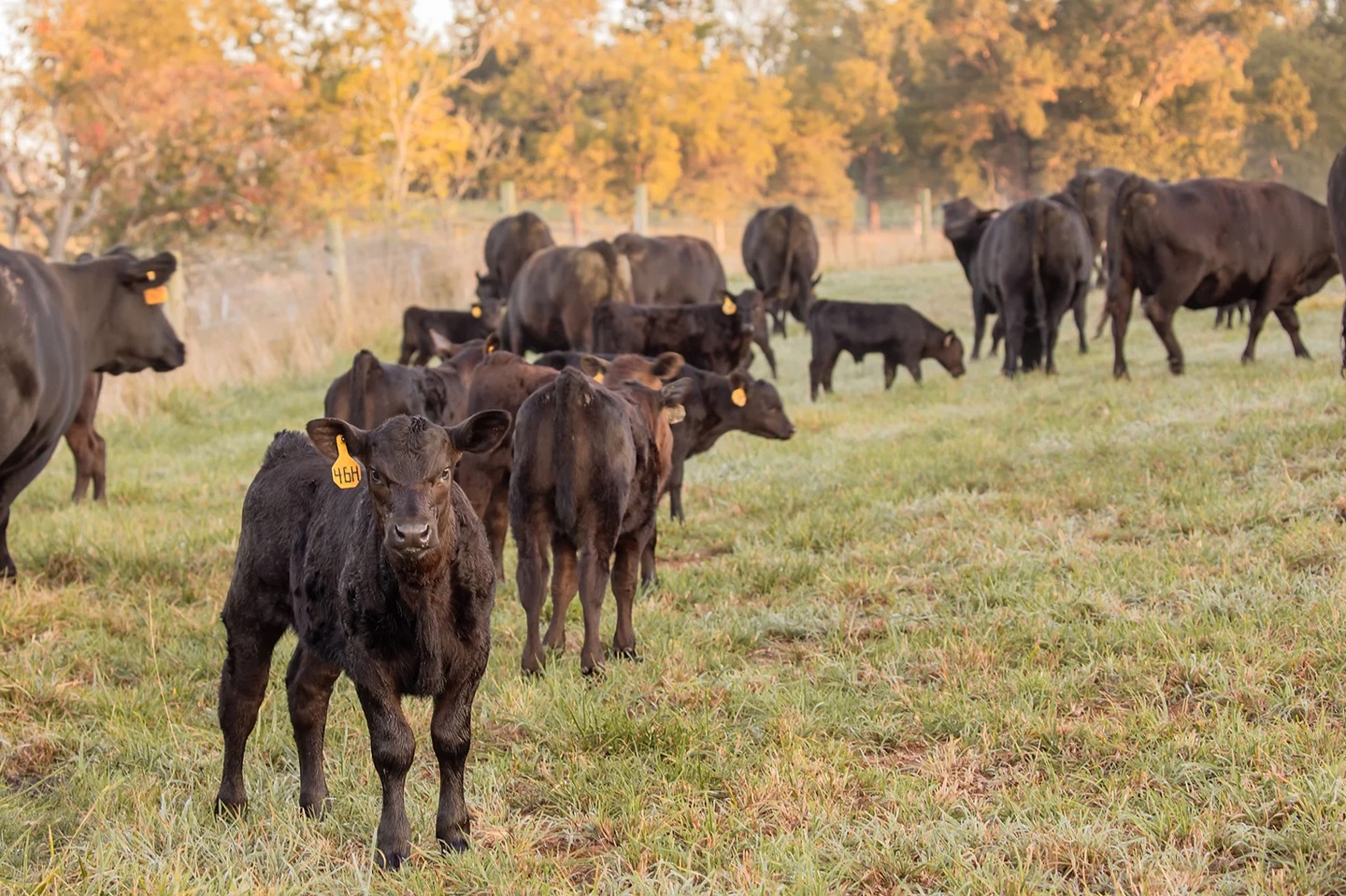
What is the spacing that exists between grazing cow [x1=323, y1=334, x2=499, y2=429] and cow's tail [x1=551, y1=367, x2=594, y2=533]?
1310 mm

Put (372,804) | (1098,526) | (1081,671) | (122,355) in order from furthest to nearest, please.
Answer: (122,355), (1098,526), (1081,671), (372,804)

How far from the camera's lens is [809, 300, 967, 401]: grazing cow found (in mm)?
13050

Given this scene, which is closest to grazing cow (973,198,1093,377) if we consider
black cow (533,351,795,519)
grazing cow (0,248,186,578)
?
black cow (533,351,795,519)

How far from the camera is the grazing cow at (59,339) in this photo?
627cm

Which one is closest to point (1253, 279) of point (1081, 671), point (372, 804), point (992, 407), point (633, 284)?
point (992, 407)

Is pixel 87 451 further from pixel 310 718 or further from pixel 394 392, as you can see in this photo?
pixel 310 718

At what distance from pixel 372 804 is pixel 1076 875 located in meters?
2.00

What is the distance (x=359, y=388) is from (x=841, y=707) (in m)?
3.19

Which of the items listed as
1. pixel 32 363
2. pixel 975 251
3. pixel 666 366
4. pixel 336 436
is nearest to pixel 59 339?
pixel 32 363

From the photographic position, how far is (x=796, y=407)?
38.7ft

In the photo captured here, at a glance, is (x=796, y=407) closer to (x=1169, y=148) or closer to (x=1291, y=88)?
(x=1169, y=148)

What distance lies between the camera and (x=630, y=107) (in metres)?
38.2

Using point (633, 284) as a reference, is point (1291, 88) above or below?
above

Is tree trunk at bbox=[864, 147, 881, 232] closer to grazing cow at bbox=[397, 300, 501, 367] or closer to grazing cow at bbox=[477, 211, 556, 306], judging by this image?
grazing cow at bbox=[477, 211, 556, 306]
